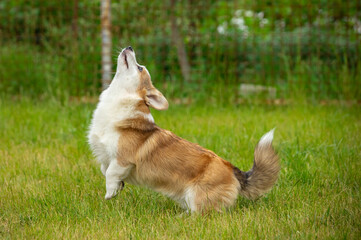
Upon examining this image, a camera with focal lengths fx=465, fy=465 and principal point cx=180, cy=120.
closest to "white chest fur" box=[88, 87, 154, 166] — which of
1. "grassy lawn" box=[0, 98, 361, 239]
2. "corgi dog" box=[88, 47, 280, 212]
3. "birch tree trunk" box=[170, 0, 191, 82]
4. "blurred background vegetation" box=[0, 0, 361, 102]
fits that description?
"corgi dog" box=[88, 47, 280, 212]

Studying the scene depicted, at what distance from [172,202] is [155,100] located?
0.78 m

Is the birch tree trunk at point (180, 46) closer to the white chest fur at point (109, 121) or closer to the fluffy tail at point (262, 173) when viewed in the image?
the white chest fur at point (109, 121)

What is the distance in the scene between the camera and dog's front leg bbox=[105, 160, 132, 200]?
3.14m

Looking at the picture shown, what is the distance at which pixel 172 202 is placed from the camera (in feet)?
11.4

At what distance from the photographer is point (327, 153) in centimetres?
443

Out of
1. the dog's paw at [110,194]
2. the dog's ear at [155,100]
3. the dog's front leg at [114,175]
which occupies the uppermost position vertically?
the dog's ear at [155,100]

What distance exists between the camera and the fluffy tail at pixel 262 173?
10.5 feet

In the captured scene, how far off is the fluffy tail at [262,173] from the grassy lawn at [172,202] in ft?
0.42

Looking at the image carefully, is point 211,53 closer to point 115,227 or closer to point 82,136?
point 82,136

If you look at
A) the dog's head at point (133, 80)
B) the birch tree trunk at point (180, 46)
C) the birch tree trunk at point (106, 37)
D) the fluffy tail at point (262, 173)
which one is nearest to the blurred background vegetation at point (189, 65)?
the birch tree trunk at point (180, 46)

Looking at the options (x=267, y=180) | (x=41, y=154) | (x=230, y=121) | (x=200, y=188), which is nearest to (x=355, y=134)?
(x=230, y=121)

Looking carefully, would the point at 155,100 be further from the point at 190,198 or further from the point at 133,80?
the point at 190,198

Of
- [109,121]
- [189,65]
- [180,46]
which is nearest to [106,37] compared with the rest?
[180,46]

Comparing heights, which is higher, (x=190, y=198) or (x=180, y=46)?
(x=180, y=46)
